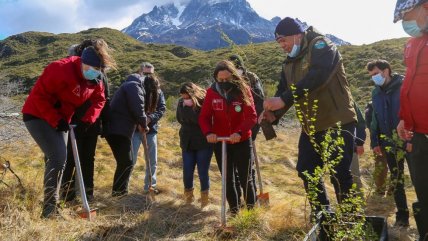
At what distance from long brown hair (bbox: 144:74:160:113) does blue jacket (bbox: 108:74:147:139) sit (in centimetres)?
65

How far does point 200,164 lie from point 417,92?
348 centimetres

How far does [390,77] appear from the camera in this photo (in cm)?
529

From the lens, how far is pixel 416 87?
9.58ft

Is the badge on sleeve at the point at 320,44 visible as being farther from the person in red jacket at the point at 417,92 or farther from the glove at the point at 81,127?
the glove at the point at 81,127

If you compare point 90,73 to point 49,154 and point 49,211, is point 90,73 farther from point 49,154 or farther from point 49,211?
point 49,211

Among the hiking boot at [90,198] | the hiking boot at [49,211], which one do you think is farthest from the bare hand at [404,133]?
the hiking boot at [90,198]

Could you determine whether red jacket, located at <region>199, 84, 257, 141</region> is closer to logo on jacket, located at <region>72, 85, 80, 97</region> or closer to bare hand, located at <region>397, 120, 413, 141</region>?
logo on jacket, located at <region>72, 85, 80, 97</region>

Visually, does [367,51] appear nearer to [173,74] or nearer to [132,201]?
[173,74]

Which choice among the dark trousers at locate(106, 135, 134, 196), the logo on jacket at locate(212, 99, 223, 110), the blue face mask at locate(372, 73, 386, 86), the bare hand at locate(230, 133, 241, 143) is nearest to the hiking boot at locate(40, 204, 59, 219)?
the dark trousers at locate(106, 135, 134, 196)

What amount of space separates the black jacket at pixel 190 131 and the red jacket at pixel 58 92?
6.08ft

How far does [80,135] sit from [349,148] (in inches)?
122

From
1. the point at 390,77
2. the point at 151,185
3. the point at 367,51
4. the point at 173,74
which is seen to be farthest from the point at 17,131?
the point at 173,74

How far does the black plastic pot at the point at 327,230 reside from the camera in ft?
9.46

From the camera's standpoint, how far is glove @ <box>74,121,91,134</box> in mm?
4820
